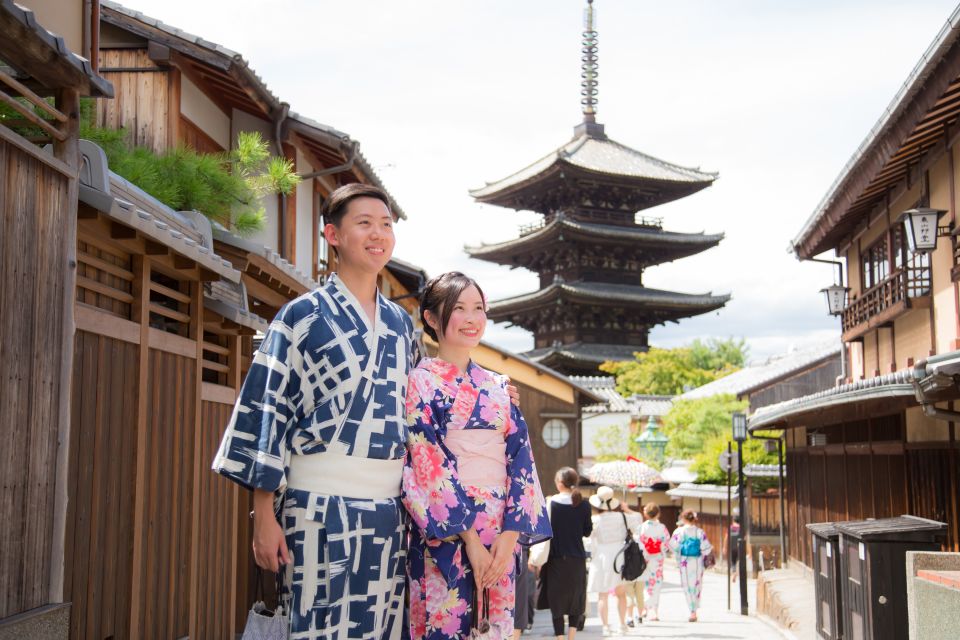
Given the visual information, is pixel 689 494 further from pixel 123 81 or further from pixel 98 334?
pixel 98 334

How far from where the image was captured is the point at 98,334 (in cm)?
489

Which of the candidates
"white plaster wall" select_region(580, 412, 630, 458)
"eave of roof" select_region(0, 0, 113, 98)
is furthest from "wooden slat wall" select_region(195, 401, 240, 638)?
"white plaster wall" select_region(580, 412, 630, 458)

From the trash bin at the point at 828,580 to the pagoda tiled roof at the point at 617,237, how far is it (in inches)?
1108

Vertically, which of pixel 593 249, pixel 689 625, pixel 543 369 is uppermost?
pixel 593 249

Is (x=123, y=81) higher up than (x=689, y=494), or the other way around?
(x=123, y=81)

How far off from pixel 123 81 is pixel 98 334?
216 inches

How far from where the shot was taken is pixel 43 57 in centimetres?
414

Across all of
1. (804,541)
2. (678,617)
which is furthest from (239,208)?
(804,541)

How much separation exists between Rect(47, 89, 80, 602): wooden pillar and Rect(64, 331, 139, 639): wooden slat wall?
8.7 inches

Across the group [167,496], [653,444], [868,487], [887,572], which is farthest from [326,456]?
[653,444]

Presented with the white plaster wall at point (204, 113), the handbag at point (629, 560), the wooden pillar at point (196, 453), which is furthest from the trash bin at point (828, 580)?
the white plaster wall at point (204, 113)

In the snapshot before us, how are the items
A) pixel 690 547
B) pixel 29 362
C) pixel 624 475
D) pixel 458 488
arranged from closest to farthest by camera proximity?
pixel 458 488, pixel 29 362, pixel 690 547, pixel 624 475

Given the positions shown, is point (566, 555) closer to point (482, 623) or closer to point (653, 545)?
point (653, 545)

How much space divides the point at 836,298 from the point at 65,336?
579 inches
